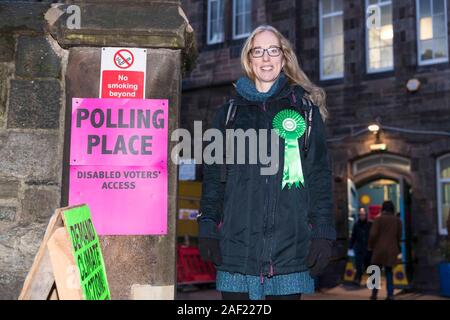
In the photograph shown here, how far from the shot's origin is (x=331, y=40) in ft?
45.1

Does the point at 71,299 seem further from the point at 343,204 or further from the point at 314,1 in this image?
the point at 314,1

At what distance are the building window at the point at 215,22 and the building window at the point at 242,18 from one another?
0.42 metres

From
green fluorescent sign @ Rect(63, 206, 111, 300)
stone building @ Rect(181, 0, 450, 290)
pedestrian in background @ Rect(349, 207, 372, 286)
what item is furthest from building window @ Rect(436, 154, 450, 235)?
green fluorescent sign @ Rect(63, 206, 111, 300)

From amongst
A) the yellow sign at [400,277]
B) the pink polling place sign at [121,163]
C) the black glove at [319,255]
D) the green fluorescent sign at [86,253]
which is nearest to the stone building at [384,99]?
the yellow sign at [400,277]

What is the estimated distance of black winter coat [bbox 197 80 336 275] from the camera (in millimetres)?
2684

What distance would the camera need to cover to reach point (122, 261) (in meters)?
3.17

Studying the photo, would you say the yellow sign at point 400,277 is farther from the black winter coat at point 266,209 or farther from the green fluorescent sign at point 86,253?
the green fluorescent sign at point 86,253

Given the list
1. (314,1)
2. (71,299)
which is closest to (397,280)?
(314,1)

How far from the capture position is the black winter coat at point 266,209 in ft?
8.80

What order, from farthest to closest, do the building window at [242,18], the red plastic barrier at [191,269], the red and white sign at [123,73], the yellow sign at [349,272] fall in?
the building window at [242,18] → the yellow sign at [349,272] → the red plastic barrier at [191,269] → the red and white sign at [123,73]

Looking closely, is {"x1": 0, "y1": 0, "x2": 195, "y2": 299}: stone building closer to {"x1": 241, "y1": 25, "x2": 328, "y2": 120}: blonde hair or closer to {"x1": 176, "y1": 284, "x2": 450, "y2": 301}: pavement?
{"x1": 241, "y1": 25, "x2": 328, "y2": 120}: blonde hair

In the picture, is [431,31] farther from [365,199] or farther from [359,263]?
[359,263]

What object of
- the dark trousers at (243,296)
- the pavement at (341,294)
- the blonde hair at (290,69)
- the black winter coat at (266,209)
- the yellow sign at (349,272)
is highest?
the blonde hair at (290,69)

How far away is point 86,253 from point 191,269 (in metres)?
8.95
